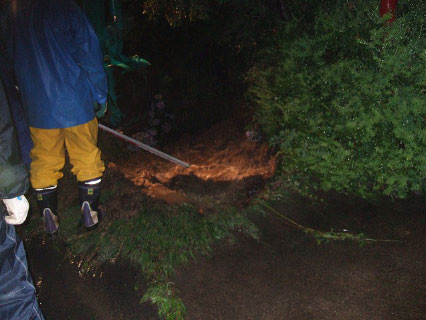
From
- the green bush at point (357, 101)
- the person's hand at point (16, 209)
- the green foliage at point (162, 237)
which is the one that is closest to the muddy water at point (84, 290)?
the green foliage at point (162, 237)

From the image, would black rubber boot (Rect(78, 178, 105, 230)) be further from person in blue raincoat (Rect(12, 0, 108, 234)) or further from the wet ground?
the wet ground

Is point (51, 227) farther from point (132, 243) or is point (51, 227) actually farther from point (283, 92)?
point (283, 92)

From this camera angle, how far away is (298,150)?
13.0 ft

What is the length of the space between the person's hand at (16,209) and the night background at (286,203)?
25.6 inches

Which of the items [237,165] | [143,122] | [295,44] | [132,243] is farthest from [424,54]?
[143,122]

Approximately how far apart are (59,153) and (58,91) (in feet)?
1.99

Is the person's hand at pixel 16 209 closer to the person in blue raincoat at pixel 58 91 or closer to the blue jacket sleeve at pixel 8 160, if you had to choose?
the blue jacket sleeve at pixel 8 160

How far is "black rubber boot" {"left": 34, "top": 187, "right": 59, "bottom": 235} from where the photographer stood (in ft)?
11.1

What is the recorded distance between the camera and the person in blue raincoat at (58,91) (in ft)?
9.86

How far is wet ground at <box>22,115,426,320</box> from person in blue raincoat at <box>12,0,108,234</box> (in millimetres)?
450

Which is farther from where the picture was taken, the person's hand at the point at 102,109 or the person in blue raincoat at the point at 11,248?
the person's hand at the point at 102,109

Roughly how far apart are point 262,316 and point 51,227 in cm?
204

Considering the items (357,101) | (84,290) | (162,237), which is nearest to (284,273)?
(162,237)

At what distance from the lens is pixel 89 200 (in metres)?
3.47
